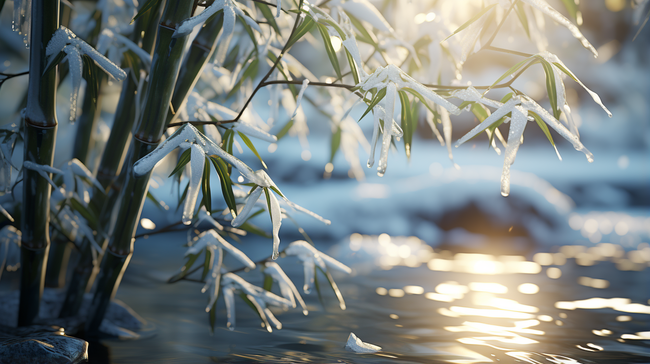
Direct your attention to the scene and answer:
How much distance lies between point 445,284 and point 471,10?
143 cm

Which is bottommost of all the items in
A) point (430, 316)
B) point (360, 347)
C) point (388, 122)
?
point (360, 347)

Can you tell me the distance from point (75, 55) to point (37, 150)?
36 centimetres

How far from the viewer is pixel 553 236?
4160 millimetres

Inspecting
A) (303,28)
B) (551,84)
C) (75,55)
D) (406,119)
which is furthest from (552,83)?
(75,55)

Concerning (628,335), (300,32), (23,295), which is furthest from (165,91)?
(628,335)

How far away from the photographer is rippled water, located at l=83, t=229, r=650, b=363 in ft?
4.41

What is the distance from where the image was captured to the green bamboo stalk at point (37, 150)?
102cm

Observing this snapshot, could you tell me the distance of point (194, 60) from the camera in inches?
45.3

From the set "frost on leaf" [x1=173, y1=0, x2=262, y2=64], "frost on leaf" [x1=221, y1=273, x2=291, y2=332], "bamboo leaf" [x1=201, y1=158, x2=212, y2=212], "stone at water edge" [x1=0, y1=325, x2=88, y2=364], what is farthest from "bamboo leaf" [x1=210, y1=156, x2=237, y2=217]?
"stone at water edge" [x1=0, y1=325, x2=88, y2=364]

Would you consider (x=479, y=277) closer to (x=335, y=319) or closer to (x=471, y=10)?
(x=335, y=319)

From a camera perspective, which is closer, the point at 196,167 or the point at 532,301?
the point at 196,167

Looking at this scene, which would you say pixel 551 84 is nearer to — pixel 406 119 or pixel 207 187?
pixel 406 119

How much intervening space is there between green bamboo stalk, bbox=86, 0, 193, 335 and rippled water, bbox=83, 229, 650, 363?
0.34 metres

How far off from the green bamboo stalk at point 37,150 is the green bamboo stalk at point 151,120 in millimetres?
188
